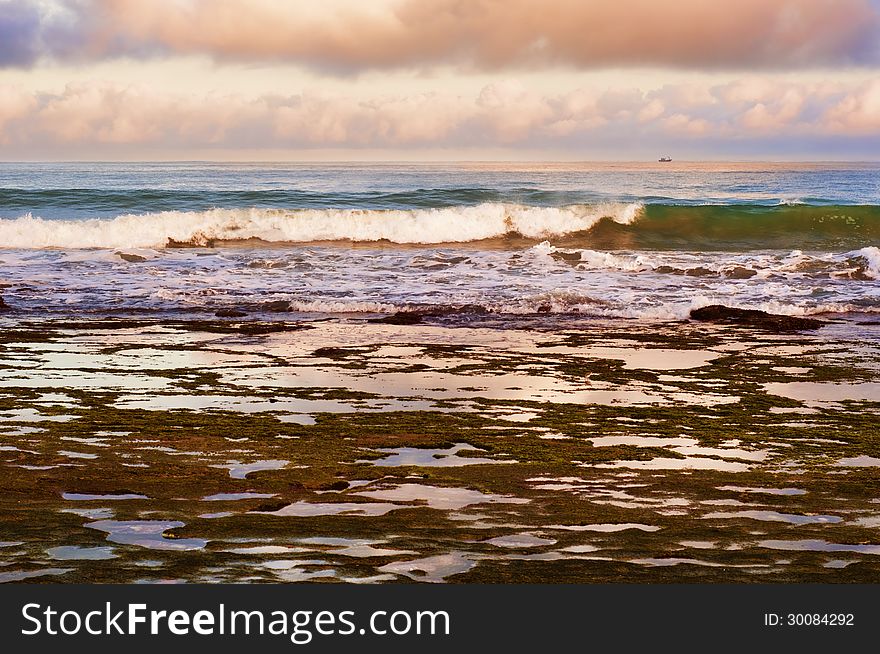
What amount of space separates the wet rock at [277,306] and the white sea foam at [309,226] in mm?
13809

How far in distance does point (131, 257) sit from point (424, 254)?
6.27 metres

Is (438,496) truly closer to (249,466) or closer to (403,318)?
(249,466)

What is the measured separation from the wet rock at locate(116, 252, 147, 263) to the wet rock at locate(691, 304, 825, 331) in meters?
12.5

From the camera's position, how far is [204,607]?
151 inches

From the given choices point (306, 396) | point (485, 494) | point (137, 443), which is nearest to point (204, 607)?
point (485, 494)

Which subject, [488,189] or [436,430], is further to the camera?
[488,189]

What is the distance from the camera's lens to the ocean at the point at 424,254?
587 inches

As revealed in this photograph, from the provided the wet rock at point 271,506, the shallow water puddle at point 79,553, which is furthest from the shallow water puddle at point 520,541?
the shallow water puddle at point 79,553

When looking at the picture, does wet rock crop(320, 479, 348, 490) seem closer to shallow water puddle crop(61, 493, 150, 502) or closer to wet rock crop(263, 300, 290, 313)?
shallow water puddle crop(61, 493, 150, 502)

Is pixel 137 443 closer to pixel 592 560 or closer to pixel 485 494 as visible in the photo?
pixel 485 494

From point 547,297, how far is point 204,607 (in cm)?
1126

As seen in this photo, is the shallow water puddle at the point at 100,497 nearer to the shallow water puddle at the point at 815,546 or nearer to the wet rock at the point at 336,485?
the wet rock at the point at 336,485

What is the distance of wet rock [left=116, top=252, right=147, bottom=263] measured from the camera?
71.1ft

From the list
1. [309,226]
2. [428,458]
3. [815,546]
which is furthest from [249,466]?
[309,226]
